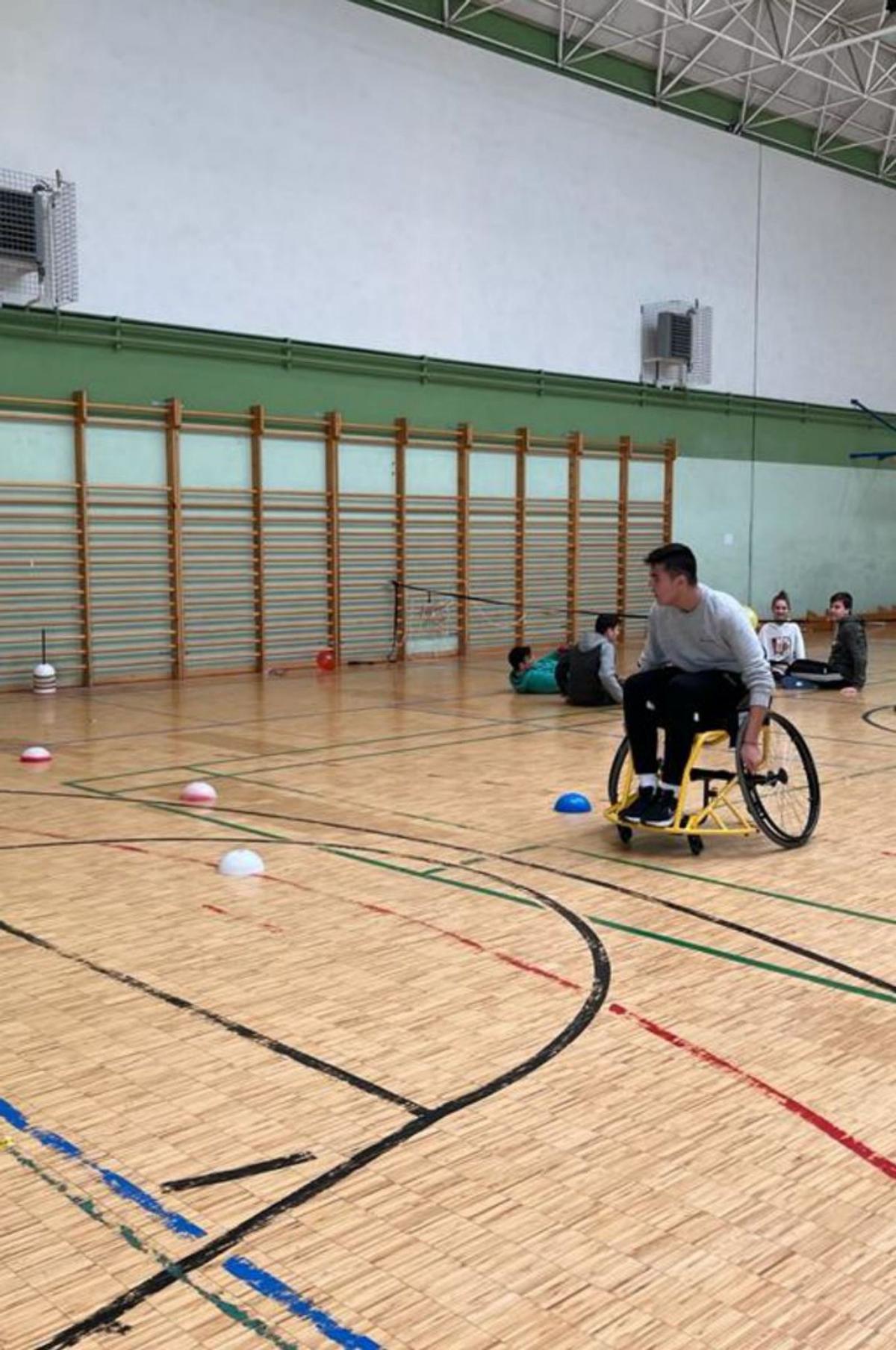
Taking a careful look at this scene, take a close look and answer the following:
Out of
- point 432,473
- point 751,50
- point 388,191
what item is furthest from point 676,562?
point 751,50

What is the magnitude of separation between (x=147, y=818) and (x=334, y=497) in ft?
27.9

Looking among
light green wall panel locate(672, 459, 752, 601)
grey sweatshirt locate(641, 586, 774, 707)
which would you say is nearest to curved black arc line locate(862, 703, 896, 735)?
grey sweatshirt locate(641, 586, 774, 707)

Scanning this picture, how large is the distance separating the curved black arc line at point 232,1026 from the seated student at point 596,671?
666cm

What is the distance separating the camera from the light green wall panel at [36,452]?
38.5ft

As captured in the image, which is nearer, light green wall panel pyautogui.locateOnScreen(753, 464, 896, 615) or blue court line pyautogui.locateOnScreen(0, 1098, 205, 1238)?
blue court line pyautogui.locateOnScreen(0, 1098, 205, 1238)

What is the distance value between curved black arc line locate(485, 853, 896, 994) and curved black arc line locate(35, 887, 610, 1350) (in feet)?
2.00

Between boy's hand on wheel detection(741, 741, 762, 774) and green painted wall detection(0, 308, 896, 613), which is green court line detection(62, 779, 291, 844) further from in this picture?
green painted wall detection(0, 308, 896, 613)

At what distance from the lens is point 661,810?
17.3 ft

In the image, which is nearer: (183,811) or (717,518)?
(183,811)

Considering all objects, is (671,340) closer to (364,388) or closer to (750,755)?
(364,388)

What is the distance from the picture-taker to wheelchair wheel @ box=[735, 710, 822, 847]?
5242 millimetres

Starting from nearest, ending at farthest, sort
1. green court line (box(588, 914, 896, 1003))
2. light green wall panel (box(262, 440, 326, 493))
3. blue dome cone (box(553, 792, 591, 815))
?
green court line (box(588, 914, 896, 1003)), blue dome cone (box(553, 792, 591, 815)), light green wall panel (box(262, 440, 326, 493))

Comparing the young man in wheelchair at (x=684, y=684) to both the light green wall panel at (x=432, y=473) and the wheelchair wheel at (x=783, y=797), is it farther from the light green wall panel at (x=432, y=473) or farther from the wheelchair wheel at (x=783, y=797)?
the light green wall panel at (x=432, y=473)

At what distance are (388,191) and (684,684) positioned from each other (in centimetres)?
1073
